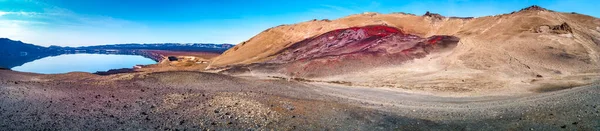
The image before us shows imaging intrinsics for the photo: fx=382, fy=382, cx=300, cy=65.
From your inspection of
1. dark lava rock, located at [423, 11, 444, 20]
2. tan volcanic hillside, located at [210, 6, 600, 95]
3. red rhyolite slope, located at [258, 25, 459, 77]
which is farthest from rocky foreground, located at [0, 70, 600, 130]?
dark lava rock, located at [423, 11, 444, 20]

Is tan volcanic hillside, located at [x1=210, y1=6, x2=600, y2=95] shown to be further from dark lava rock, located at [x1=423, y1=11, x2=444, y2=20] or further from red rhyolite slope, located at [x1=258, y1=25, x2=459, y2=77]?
dark lava rock, located at [x1=423, y1=11, x2=444, y2=20]

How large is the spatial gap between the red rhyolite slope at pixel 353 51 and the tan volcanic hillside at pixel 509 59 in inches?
73.6

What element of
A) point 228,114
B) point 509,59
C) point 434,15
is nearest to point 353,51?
point 509,59

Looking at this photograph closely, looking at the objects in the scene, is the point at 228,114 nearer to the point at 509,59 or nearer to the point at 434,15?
the point at 509,59

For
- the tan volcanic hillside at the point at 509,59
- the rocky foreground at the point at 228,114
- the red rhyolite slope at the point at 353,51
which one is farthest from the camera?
the red rhyolite slope at the point at 353,51

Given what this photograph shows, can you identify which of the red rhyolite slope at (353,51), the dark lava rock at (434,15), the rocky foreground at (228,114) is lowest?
the rocky foreground at (228,114)

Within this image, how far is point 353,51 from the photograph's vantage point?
2183 inches

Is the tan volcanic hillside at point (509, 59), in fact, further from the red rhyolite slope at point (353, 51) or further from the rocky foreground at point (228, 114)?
the rocky foreground at point (228, 114)

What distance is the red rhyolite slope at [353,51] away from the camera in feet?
153

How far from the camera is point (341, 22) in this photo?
83.8 metres

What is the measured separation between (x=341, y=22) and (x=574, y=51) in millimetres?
45094

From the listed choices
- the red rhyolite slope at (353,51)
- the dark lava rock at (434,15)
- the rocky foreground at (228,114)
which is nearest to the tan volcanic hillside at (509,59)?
the red rhyolite slope at (353,51)

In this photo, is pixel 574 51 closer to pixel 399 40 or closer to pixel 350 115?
pixel 399 40

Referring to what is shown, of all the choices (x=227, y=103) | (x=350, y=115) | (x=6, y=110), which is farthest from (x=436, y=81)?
(x=6, y=110)
